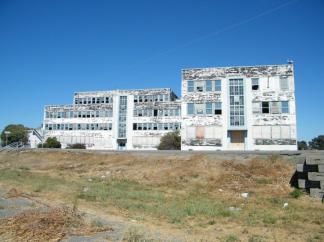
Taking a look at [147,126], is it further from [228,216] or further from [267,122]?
[228,216]

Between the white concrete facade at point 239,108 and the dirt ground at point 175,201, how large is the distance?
13.8 metres

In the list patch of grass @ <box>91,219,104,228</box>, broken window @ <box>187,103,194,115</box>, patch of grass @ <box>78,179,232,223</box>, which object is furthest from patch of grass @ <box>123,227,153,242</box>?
broken window @ <box>187,103,194,115</box>

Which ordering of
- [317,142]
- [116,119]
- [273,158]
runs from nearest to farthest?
[273,158], [116,119], [317,142]

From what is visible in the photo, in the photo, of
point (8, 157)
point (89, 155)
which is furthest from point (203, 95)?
point (8, 157)

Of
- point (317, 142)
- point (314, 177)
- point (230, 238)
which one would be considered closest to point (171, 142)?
point (314, 177)

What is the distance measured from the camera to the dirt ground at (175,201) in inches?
373

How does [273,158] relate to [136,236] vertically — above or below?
above

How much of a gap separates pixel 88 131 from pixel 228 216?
184ft

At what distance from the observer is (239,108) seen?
4238 centimetres

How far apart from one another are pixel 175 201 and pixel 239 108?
96.4ft

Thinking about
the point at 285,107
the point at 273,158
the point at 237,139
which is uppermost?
the point at 285,107

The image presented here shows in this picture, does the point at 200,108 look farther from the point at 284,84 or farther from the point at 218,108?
the point at 284,84

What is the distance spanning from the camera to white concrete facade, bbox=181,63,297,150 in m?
40.8

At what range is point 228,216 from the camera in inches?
470
